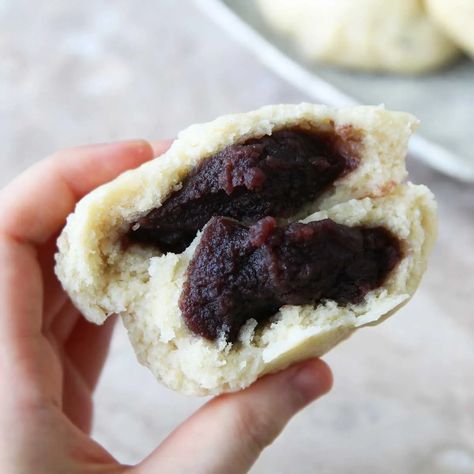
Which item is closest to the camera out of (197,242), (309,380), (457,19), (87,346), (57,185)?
(197,242)

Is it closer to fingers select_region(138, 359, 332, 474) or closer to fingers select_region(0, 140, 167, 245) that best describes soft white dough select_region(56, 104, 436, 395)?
fingers select_region(138, 359, 332, 474)

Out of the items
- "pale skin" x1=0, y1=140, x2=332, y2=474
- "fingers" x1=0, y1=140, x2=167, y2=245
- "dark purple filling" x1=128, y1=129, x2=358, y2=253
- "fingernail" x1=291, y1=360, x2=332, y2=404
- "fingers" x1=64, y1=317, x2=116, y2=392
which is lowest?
"fingers" x1=64, y1=317, x2=116, y2=392

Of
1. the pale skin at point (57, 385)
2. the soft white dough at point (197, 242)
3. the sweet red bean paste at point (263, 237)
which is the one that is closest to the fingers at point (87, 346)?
Answer: the pale skin at point (57, 385)

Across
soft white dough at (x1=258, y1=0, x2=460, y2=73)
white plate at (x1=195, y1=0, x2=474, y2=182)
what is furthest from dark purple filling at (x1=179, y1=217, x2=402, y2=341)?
soft white dough at (x1=258, y1=0, x2=460, y2=73)

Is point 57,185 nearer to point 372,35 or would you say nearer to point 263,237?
point 263,237

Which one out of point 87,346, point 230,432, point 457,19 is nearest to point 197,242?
point 230,432

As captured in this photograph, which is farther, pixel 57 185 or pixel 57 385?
pixel 57 185

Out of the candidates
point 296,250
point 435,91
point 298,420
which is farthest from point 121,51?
point 296,250
